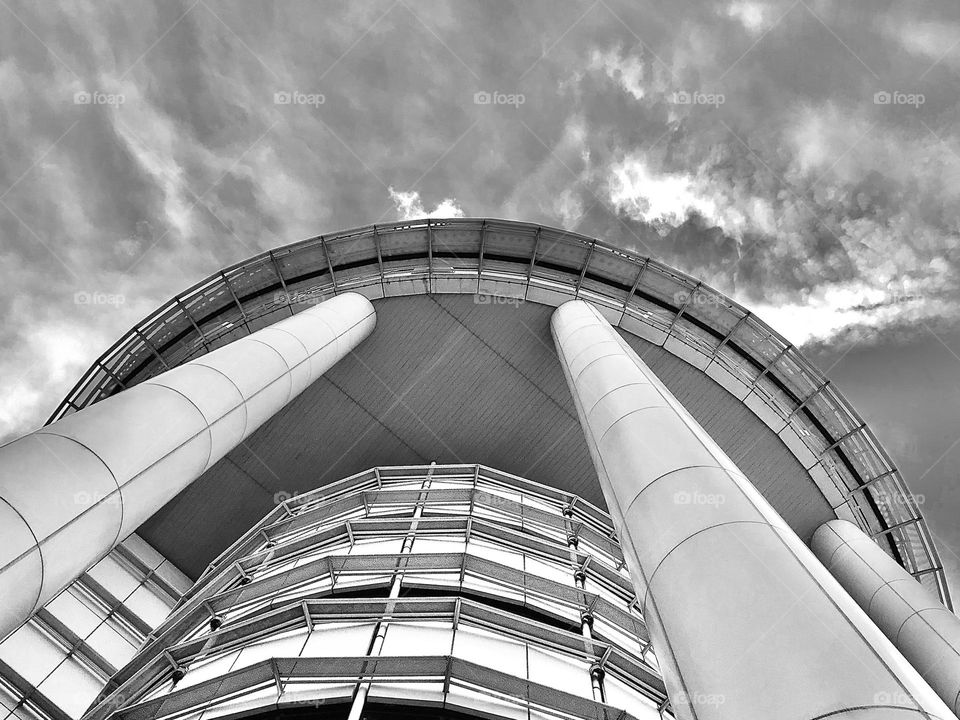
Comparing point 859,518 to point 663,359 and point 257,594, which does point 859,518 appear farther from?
point 257,594

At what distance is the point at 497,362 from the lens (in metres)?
19.0

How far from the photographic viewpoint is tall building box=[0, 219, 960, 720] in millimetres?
5371

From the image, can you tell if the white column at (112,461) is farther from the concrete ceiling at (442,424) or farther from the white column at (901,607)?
the white column at (901,607)

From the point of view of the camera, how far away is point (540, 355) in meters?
18.9

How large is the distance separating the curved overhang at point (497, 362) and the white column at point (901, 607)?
1.75 m

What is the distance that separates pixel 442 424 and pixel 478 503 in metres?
4.50

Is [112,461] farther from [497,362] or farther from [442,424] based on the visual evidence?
[442,424]

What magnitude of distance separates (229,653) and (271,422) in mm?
10293

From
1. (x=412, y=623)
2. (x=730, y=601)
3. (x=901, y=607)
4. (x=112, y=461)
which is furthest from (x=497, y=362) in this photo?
(x=730, y=601)

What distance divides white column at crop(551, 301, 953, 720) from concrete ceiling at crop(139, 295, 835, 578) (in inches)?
427

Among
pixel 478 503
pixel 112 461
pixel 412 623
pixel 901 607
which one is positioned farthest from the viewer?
pixel 478 503

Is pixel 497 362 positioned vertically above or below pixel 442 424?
above

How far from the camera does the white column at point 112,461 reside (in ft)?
20.6

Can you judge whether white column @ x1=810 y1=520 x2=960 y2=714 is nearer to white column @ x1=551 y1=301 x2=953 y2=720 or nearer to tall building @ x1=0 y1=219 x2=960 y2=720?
tall building @ x1=0 y1=219 x2=960 y2=720
